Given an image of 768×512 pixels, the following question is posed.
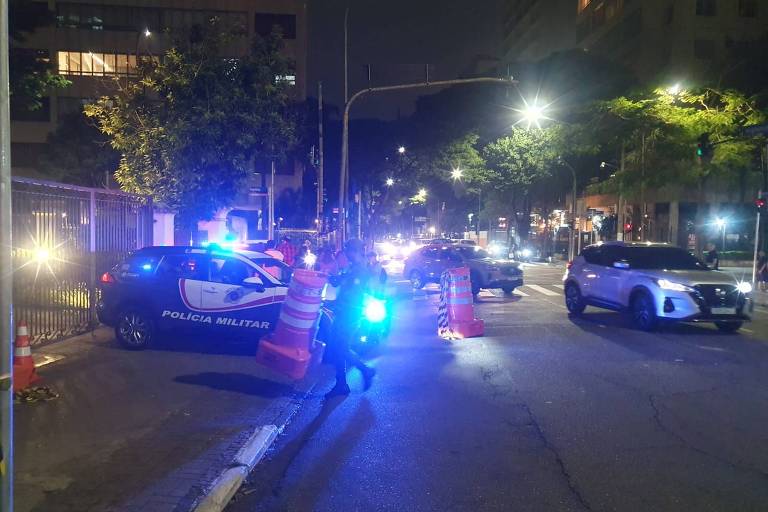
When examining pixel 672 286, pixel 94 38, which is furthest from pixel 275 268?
pixel 94 38

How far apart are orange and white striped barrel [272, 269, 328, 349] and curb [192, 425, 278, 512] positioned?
225cm

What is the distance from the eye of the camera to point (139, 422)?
6523mm

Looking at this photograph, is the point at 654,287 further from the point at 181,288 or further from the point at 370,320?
the point at 181,288

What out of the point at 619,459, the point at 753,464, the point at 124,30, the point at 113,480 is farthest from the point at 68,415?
the point at 124,30

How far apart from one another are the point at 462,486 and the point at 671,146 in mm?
24292

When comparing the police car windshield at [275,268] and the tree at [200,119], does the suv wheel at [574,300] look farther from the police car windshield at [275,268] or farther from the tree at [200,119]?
the tree at [200,119]

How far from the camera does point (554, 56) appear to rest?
42.8m

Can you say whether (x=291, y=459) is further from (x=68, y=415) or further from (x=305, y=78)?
(x=305, y=78)

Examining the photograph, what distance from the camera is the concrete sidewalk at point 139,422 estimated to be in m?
4.77

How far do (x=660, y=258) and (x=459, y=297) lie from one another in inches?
193

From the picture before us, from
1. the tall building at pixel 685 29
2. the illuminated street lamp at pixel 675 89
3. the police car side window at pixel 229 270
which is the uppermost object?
the tall building at pixel 685 29

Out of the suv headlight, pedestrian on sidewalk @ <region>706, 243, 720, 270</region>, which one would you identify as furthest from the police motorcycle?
pedestrian on sidewalk @ <region>706, 243, 720, 270</region>

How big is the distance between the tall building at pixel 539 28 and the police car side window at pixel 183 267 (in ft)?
198

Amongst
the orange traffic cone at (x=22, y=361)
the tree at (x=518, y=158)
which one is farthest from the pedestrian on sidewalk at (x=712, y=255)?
the orange traffic cone at (x=22, y=361)
